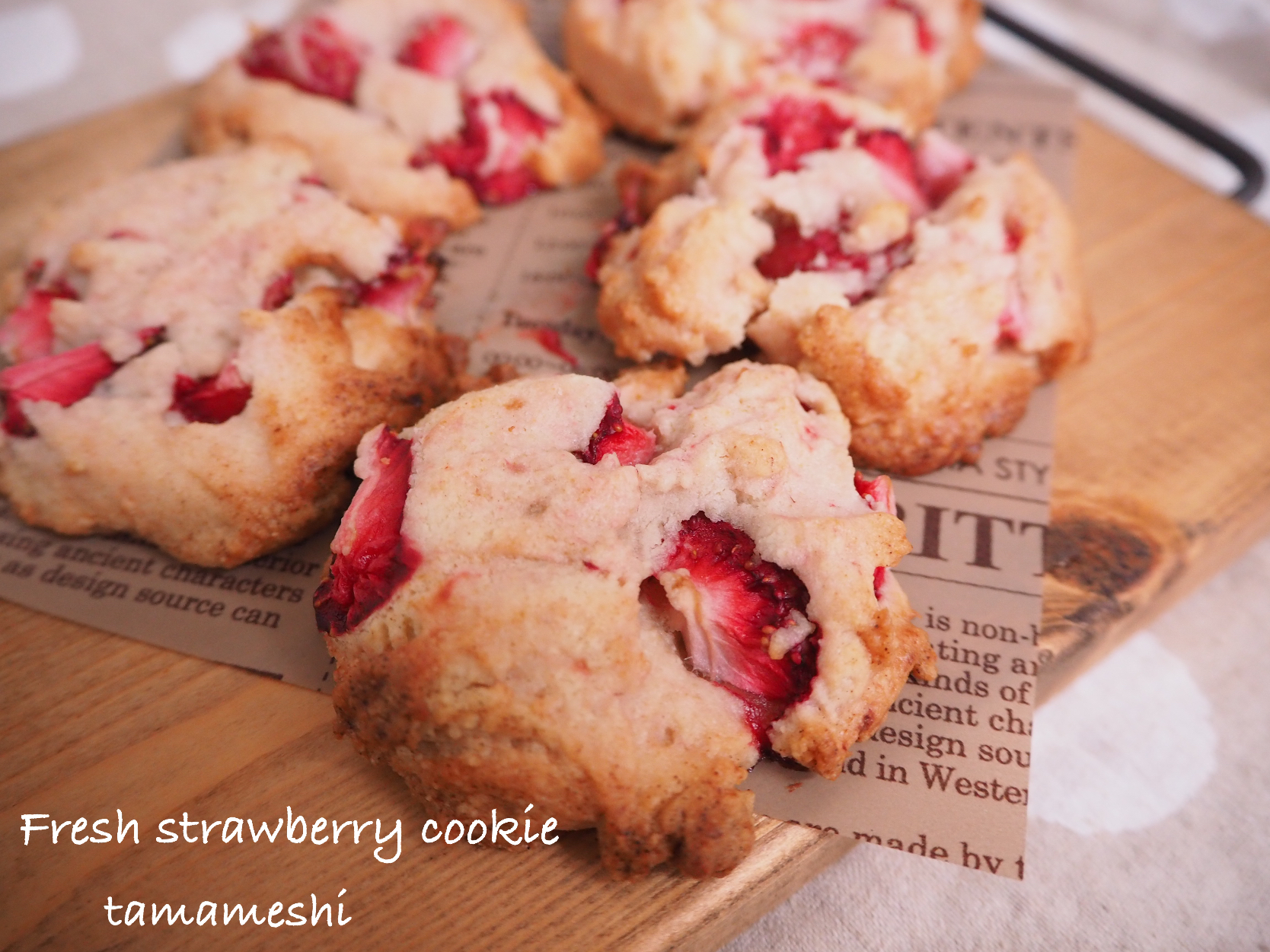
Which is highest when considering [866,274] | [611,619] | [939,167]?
[939,167]

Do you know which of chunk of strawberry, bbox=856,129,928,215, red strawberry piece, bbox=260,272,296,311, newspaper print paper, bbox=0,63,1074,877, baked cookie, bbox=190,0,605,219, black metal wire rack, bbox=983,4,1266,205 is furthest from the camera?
black metal wire rack, bbox=983,4,1266,205

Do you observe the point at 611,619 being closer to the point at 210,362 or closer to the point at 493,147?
the point at 210,362

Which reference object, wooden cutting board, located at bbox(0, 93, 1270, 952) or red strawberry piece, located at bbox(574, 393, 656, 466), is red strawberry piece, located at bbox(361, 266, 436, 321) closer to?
red strawberry piece, located at bbox(574, 393, 656, 466)

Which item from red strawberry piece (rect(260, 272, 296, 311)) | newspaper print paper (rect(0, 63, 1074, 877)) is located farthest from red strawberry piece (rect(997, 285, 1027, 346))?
red strawberry piece (rect(260, 272, 296, 311))

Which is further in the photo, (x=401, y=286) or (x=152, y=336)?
(x=401, y=286)

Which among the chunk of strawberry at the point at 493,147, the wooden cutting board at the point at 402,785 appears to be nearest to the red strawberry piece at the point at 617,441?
the wooden cutting board at the point at 402,785

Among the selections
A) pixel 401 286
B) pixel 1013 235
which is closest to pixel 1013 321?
pixel 1013 235

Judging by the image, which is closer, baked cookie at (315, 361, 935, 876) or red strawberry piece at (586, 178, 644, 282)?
baked cookie at (315, 361, 935, 876)
